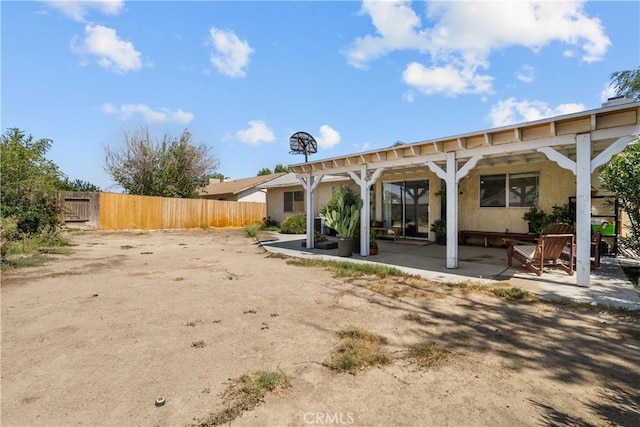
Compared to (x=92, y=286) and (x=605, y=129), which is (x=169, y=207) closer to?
(x=92, y=286)

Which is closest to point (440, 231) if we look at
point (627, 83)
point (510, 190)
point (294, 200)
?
point (510, 190)

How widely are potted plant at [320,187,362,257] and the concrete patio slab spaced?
13.7 inches

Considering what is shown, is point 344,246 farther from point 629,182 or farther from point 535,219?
point 629,182

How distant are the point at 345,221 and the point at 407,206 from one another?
14.0 feet

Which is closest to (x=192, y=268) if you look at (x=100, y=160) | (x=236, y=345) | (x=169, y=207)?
(x=236, y=345)

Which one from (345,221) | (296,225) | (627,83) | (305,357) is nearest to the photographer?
(305,357)

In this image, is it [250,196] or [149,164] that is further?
[250,196]

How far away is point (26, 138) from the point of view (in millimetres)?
12062

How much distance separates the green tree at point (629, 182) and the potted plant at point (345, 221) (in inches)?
216

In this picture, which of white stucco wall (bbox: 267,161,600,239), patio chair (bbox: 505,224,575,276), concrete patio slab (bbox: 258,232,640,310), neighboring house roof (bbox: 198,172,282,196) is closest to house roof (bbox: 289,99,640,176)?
white stucco wall (bbox: 267,161,600,239)

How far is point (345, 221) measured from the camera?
920cm

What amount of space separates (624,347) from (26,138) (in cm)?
1784

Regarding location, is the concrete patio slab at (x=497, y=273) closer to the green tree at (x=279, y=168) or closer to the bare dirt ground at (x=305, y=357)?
the bare dirt ground at (x=305, y=357)

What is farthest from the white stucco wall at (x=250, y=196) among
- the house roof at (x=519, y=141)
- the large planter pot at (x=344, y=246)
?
the house roof at (x=519, y=141)
